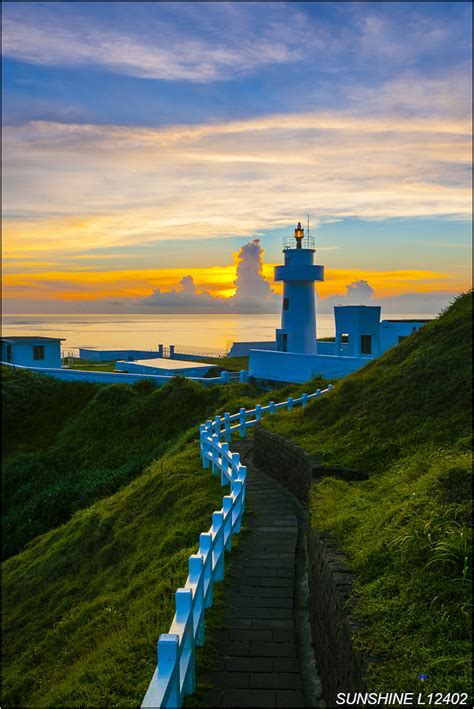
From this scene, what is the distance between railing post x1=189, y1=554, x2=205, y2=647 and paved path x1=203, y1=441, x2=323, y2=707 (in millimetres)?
284

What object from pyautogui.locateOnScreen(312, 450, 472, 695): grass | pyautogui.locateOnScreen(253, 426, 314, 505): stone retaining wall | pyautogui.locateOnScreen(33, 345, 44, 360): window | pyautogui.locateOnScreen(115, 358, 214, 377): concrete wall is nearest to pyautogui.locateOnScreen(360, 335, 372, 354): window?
pyautogui.locateOnScreen(115, 358, 214, 377): concrete wall

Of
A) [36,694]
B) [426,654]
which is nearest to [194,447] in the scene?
[36,694]

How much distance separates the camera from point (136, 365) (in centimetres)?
3700

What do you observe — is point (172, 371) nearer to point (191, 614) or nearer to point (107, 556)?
point (107, 556)

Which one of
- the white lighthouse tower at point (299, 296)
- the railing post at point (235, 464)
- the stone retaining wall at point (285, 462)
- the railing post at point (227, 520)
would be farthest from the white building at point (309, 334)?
the railing post at point (227, 520)

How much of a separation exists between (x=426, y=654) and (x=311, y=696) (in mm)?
1343

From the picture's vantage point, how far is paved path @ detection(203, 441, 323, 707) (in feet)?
17.5

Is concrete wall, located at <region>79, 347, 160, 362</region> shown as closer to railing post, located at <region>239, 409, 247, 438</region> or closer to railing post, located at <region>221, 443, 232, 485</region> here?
railing post, located at <region>239, 409, 247, 438</region>

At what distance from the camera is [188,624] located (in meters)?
5.06

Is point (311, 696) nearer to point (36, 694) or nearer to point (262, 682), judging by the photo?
point (262, 682)

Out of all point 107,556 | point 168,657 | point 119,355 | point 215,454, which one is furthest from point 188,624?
point 119,355

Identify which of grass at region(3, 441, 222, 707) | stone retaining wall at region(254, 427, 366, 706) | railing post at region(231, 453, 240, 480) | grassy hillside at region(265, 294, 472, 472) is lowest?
grass at region(3, 441, 222, 707)

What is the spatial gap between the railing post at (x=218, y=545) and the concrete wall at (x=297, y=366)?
723 inches

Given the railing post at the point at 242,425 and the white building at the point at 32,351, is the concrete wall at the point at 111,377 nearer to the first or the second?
the white building at the point at 32,351
